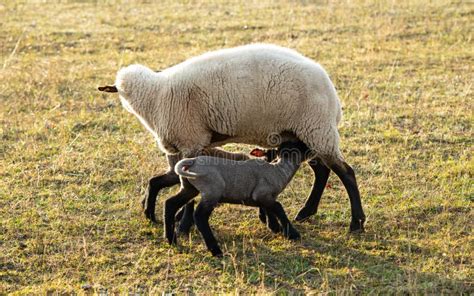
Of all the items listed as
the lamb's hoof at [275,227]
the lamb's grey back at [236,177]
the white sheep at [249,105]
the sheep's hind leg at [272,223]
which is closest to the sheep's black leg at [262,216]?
the sheep's hind leg at [272,223]

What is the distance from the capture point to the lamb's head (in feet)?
25.5

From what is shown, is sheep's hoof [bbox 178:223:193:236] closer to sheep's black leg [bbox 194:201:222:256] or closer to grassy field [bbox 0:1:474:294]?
grassy field [bbox 0:1:474:294]

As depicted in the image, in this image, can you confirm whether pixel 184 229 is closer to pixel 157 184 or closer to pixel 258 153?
pixel 157 184

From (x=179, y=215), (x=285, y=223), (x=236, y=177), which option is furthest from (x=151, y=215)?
(x=285, y=223)

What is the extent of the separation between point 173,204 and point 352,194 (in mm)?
1668

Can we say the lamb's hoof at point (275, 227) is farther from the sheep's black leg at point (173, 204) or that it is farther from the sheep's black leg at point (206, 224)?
the sheep's black leg at point (173, 204)

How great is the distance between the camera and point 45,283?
6.57 metres

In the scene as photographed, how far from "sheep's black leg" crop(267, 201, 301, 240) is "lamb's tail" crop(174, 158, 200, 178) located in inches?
31.5

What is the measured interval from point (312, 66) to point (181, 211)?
188 cm

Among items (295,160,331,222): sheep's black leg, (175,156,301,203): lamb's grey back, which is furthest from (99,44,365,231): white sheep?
(175,156,301,203): lamb's grey back

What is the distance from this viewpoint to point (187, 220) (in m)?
7.57

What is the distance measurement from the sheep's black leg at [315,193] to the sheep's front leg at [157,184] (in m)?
1.26

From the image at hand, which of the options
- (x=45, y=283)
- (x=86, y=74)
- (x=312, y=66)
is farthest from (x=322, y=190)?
(x=86, y=74)

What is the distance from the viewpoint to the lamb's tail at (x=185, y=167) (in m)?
6.88
